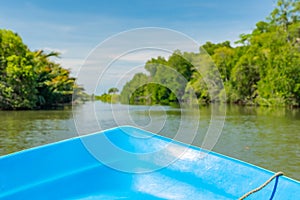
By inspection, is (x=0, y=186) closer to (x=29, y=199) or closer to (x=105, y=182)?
(x=29, y=199)

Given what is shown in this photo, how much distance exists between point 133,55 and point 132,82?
0.49 meters

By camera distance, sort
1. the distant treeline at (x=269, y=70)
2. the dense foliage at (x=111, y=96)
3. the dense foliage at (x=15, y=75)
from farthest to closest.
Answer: the distant treeline at (x=269, y=70) → the dense foliage at (x=15, y=75) → the dense foliage at (x=111, y=96)

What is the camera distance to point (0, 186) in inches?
97.0

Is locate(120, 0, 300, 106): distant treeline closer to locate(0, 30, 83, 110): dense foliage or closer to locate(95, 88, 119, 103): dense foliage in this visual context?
locate(0, 30, 83, 110): dense foliage

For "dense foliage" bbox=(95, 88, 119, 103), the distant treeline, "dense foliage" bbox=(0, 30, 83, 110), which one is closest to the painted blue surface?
"dense foliage" bbox=(95, 88, 119, 103)

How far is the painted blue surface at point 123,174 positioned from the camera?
2482mm

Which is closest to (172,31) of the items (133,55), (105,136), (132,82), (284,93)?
(133,55)

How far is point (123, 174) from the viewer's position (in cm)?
319

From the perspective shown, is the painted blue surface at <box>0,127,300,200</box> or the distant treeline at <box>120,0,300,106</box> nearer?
the painted blue surface at <box>0,127,300,200</box>

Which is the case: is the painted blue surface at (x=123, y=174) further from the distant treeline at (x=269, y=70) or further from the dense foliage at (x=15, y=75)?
the dense foliage at (x=15, y=75)

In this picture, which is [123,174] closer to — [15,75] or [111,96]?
[111,96]

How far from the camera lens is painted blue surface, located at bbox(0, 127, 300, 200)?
2.48 metres

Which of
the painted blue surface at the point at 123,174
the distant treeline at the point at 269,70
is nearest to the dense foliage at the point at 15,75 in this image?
the distant treeline at the point at 269,70

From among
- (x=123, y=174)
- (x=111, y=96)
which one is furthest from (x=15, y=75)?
(x=123, y=174)
